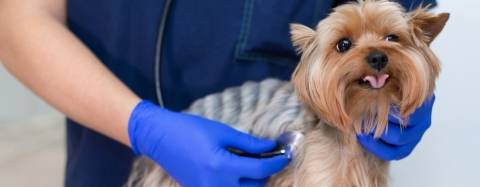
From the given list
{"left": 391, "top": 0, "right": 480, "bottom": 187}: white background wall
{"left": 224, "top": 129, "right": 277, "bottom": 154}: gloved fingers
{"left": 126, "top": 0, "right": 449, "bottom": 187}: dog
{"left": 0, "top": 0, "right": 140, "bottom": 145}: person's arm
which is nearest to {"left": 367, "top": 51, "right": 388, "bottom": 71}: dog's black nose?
{"left": 126, "top": 0, "right": 449, "bottom": 187}: dog

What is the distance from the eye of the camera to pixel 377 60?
853 millimetres

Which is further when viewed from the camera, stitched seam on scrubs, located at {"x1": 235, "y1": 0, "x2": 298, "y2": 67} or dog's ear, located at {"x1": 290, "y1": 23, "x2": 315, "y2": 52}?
stitched seam on scrubs, located at {"x1": 235, "y1": 0, "x2": 298, "y2": 67}

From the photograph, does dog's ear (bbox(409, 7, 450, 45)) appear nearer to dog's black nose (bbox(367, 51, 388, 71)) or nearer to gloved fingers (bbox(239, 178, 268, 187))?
dog's black nose (bbox(367, 51, 388, 71))

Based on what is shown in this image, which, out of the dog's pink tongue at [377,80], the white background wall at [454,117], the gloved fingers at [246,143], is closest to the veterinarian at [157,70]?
the gloved fingers at [246,143]

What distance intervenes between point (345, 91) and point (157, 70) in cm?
37

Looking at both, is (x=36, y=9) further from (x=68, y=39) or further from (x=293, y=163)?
(x=293, y=163)

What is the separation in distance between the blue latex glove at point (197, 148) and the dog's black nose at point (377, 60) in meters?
0.22

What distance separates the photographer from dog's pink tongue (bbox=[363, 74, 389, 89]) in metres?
0.88

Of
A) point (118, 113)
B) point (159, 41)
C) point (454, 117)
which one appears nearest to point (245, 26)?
point (159, 41)

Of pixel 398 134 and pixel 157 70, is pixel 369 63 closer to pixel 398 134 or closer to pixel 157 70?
pixel 398 134

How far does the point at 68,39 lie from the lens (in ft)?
3.49

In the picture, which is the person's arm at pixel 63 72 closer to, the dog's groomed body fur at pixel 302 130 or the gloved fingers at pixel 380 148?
the dog's groomed body fur at pixel 302 130

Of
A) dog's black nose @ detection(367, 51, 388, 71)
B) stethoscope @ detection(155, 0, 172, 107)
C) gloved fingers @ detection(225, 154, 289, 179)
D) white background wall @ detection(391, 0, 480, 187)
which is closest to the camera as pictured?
dog's black nose @ detection(367, 51, 388, 71)

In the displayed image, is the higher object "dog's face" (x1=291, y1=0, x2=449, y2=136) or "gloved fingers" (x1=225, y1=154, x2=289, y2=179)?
"dog's face" (x1=291, y1=0, x2=449, y2=136)
